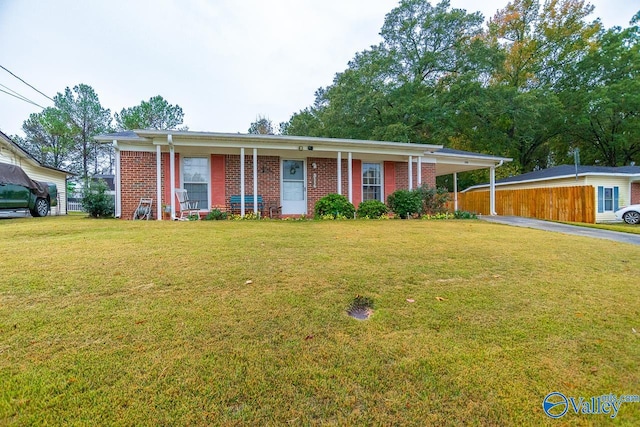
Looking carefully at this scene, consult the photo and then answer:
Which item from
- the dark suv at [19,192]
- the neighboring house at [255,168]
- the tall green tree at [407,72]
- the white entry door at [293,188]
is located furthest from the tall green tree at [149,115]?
the white entry door at [293,188]

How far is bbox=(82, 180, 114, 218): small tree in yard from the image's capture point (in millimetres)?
10047

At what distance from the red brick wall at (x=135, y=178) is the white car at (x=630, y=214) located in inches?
742

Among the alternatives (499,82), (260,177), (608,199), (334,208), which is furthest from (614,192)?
(260,177)

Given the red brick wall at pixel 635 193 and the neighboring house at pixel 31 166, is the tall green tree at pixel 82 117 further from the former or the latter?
the red brick wall at pixel 635 193

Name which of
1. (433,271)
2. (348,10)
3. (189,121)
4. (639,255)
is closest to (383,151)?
(348,10)

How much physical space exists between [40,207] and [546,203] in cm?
2104

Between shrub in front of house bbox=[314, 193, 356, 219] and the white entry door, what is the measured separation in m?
1.92

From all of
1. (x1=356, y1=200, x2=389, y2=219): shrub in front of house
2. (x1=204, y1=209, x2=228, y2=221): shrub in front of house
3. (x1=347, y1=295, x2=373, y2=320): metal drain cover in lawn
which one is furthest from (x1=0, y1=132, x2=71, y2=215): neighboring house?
(x1=347, y1=295, x2=373, y2=320): metal drain cover in lawn

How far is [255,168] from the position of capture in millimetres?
9781

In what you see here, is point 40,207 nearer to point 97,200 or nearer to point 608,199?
point 97,200

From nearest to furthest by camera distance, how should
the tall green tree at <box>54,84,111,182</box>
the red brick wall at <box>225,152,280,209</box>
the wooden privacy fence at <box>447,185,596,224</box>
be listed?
the red brick wall at <box>225,152,280,209</box> → the wooden privacy fence at <box>447,185,596,224</box> → the tall green tree at <box>54,84,111,182</box>

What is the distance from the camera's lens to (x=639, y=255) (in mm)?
4504

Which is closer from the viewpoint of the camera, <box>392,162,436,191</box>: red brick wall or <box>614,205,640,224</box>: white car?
<box>392,162,436,191</box>: red brick wall

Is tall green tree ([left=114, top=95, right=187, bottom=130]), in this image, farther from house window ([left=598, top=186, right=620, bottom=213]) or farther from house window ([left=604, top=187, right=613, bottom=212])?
house window ([left=604, top=187, right=613, bottom=212])
